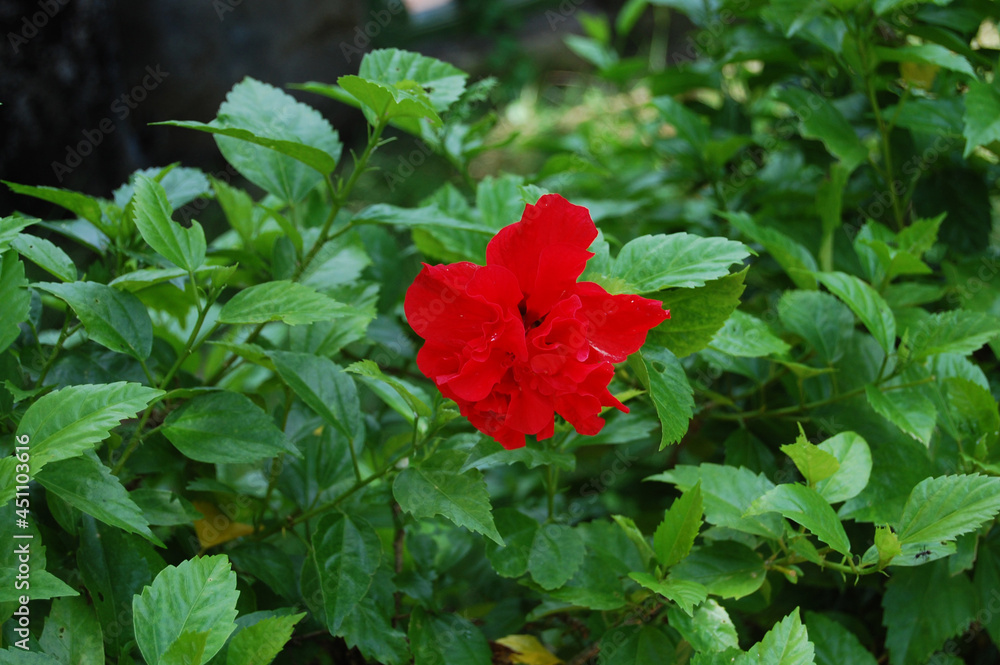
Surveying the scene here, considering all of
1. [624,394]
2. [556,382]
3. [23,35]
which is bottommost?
[624,394]

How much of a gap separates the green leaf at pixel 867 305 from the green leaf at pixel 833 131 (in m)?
0.28

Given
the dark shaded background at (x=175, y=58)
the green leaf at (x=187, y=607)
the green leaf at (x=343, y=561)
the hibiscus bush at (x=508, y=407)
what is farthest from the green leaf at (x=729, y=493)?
the dark shaded background at (x=175, y=58)

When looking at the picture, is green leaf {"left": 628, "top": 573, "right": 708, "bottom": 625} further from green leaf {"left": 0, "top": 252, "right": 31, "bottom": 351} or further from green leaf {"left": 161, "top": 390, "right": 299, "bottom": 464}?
green leaf {"left": 0, "top": 252, "right": 31, "bottom": 351}

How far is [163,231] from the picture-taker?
80cm

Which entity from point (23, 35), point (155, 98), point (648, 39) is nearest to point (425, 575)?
point (23, 35)

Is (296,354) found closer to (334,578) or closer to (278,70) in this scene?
(334,578)

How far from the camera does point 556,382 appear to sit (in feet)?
2.22

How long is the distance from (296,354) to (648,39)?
15.0 ft

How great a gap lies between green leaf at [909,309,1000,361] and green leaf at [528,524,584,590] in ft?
1.59

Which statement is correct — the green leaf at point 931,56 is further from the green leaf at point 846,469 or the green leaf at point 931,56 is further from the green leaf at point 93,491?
the green leaf at point 93,491

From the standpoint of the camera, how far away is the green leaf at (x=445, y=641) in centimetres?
87

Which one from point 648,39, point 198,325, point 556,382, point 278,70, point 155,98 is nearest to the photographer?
point 556,382

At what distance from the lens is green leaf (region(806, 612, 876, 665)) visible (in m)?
0.95

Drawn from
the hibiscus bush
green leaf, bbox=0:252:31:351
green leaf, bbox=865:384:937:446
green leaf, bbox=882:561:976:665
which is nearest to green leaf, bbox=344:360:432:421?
the hibiscus bush
